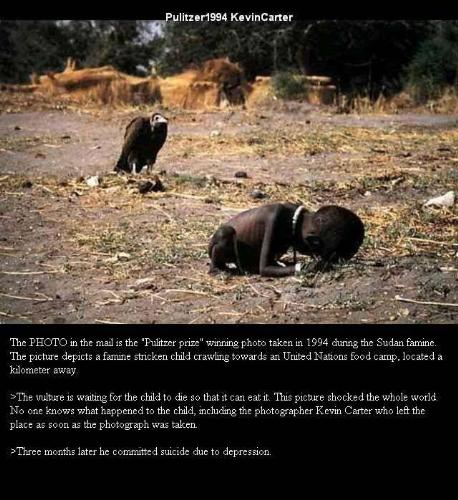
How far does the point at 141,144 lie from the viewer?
9500 millimetres

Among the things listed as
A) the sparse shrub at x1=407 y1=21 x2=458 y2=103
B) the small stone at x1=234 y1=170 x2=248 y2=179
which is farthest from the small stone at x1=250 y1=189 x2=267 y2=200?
the sparse shrub at x1=407 y1=21 x2=458 y2=103

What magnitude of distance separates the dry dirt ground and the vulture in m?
0.36

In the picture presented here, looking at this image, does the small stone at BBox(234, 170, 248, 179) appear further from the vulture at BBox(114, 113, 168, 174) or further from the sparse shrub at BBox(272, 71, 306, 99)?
the sparse shrub at BBox(272, 71, 306, 99)

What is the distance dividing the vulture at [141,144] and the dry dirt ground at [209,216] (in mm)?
359

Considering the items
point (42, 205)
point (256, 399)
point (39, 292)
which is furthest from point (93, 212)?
point (256, 399)

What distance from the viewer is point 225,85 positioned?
683 inches

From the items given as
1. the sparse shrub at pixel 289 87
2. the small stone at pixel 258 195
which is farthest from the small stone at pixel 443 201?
the sparse shrub at pixel 289 87

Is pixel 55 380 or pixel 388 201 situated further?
pixel 388 201

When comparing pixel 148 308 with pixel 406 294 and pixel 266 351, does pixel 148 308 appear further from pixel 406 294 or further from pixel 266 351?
pixel 406 294

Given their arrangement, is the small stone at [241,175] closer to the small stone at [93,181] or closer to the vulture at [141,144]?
the vulture at [141,144]

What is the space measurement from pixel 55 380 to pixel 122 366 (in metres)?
0.45

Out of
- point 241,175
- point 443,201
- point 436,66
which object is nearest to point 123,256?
point 241,175

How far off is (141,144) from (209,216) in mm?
2530

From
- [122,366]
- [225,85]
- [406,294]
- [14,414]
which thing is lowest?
[14,414]
